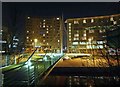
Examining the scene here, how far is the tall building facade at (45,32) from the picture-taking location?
6.45m

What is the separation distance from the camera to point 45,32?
24.7 ft

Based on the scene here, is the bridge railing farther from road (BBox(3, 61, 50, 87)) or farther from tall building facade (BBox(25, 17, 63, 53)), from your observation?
tall building facade (BBox(25, 17, 63, 53))

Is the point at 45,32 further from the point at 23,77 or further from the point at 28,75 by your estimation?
the point at 28,75

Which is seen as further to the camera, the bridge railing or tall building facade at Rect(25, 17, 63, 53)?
tall building facade at Rect(25, 17, 63, 53)

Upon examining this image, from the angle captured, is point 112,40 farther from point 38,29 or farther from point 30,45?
point 38,29

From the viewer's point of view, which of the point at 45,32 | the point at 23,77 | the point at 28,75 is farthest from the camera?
the point at 45,32

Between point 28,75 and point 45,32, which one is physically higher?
point 45,32

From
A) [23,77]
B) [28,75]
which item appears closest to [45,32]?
[23,77]

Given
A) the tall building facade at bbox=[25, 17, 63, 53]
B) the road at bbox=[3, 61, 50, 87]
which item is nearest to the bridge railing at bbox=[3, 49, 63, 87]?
the road at bbox=[3, 61, 50, 87]

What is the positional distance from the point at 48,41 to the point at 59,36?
0.71 m

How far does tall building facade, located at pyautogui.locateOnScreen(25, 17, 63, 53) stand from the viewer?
254 inches

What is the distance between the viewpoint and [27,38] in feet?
21.4

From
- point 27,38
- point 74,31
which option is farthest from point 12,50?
point 74,31

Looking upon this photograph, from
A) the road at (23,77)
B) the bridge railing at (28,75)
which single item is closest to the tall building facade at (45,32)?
the bridge railing at (28,75)
